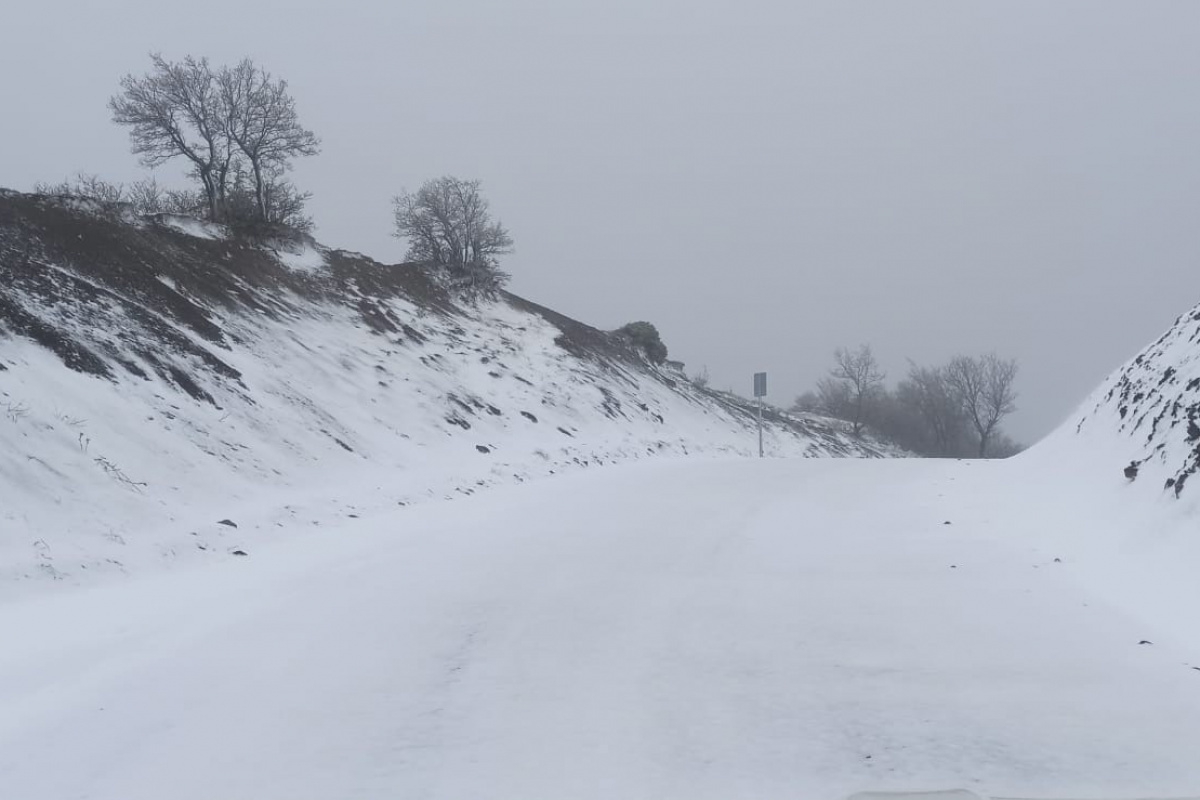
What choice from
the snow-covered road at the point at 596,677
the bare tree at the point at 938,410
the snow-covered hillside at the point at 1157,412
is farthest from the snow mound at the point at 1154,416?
the bare tree at the point at 938,410

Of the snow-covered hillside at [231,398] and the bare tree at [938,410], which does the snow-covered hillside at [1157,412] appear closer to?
the snow-covered hillside at [231,398]

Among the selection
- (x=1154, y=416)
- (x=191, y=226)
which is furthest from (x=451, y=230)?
(x=1154, y=416)

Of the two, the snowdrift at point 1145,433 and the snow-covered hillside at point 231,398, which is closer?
the snowdrift at point 1145,433

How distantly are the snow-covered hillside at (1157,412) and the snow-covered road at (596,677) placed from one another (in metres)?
1.33

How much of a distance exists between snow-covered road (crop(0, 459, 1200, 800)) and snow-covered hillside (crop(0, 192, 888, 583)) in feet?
5.24

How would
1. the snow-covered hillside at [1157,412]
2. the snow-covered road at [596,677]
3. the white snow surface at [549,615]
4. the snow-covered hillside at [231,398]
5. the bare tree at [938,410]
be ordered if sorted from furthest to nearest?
the bare tree at [938,410] → the snow-covered hillside at [231,398] → the snow-covered hillside at [1157,412] → the white snow surface at [549,615] → the snow-covered road at [596,677]

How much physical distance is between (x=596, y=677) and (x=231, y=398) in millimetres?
10764

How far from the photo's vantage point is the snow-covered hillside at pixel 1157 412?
27.6ft

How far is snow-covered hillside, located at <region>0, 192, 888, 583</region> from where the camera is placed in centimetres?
929

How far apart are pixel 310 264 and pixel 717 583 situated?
2479 centimetres

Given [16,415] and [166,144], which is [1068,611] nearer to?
[16,415]

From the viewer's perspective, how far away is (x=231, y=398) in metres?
14.2

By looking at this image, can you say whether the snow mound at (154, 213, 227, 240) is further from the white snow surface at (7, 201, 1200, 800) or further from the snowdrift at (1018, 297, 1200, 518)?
the snowdrift at (1018, 297, 1200, 518)

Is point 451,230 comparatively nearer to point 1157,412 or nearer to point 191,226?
point 191,226
